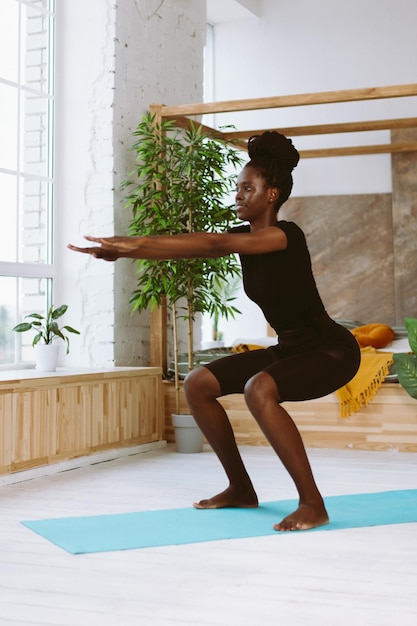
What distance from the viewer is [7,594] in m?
2.27

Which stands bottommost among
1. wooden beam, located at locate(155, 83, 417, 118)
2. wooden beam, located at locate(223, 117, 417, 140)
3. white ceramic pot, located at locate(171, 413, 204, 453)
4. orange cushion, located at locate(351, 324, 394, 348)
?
white ceramic pot, located at locate(171, 413, 204, 453)

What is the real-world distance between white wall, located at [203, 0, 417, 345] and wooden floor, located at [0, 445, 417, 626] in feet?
18.4

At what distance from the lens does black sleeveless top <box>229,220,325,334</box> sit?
3092mm

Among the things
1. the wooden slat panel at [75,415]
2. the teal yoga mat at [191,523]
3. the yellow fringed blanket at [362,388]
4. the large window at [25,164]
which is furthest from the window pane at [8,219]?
the teal yoga mat at [191,523]

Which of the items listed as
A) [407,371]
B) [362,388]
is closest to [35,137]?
[362,388]

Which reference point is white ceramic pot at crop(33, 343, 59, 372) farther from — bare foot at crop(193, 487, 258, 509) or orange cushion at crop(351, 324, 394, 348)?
orange cushion at crop(351, 324, 394, 348)

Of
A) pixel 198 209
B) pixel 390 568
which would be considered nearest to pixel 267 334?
pixel 198 209

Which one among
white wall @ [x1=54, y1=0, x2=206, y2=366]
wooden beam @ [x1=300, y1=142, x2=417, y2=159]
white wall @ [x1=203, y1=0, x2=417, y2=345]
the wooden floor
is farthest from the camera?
white wall @ [x1=203, y1=0, x2=417, y2=345]

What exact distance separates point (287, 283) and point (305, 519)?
791 mm

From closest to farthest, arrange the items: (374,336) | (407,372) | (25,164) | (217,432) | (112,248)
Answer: (112,248)
(217,432)
(407,372)
(25,164)
(374,336)

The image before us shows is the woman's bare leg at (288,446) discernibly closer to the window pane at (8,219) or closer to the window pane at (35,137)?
the window pane at (8,219)

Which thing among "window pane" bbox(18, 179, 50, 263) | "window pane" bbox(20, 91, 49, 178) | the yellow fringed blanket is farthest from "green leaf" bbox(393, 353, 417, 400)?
"window pane" bbox(20, 91, 49, 178)

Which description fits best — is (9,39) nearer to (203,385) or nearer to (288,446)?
(203,385)

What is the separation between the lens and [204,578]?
2.41m
